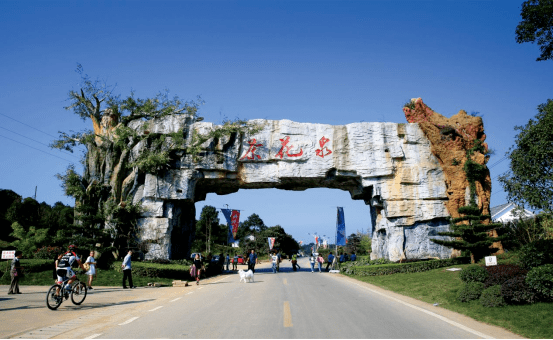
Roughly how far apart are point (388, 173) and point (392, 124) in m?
3.44

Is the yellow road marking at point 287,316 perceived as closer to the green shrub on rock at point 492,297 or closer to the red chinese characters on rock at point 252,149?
the green shrub on rock at point 492,297

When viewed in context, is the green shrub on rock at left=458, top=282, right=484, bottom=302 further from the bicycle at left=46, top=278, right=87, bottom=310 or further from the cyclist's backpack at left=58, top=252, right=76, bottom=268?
the cyclist's backpack at left=58, top=252, right=76, bottom=268

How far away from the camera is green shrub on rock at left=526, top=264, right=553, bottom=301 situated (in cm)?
892

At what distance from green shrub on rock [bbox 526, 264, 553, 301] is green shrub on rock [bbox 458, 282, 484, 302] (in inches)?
60.6

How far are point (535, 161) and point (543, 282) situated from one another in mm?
6434

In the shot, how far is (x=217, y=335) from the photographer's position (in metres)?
6.37

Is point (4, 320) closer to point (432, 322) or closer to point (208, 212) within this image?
point (432, 322)

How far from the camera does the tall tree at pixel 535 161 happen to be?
13359mm

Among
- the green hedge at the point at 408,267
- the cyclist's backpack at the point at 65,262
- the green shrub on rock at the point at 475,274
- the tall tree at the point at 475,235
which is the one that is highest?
the tall tree at the point at 475,235

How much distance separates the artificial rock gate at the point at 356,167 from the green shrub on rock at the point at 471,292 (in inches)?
576

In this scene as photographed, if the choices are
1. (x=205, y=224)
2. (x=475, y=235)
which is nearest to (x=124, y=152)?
(x=475, y=235)

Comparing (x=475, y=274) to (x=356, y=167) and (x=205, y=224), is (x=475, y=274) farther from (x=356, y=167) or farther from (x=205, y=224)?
(x=205, y=224)

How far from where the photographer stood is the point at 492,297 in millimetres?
9609

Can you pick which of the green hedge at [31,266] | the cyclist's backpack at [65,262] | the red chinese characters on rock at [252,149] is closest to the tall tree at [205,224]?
the red chinese characters on rock at [252,149]
